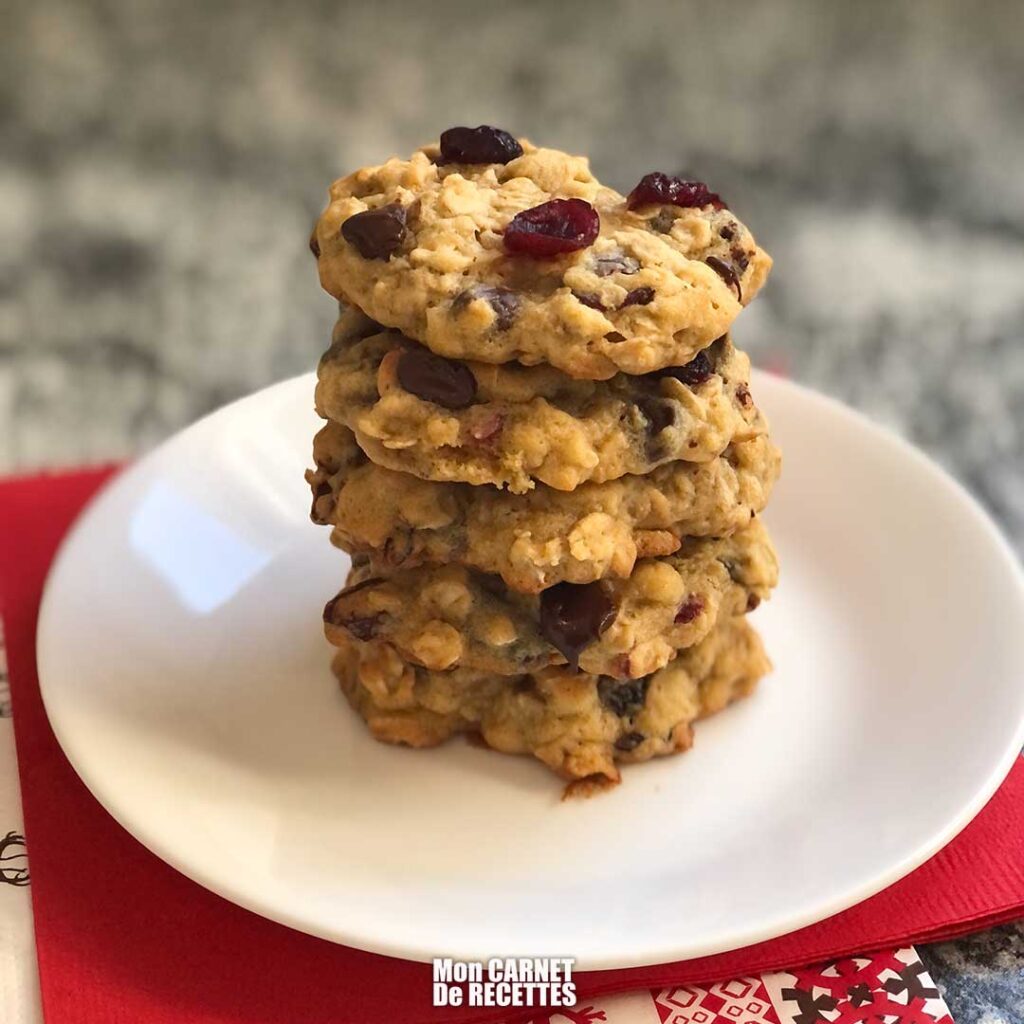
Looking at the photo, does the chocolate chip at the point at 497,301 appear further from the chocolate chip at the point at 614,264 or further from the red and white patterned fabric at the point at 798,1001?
the red and white patterned fabric at the point at 798,1001

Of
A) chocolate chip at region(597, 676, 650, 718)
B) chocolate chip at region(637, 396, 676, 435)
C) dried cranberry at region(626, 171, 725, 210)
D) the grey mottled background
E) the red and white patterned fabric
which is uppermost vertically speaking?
the grey mottled background

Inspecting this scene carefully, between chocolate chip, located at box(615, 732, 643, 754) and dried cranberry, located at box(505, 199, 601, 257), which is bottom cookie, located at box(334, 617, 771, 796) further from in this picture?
dried cranberry, located at box(505, 199, 601, 257)

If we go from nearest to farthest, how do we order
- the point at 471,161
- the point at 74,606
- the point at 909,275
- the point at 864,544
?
1. the point at 471,161
2. the point at 74,606
3. the point at 864,544
4. the point at 909,275

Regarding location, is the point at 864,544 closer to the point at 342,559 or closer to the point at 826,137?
the point at 342,559

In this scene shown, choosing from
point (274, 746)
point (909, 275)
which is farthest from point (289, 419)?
point (909, 275)

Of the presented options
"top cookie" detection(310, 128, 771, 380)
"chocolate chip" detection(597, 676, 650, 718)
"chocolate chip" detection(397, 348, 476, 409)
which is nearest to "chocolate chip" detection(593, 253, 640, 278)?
"top cookie" detection(310, 128, 771, 380)

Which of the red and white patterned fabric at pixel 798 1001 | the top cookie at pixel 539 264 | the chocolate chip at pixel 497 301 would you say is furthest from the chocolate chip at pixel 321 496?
the red and white patterned fabric at pixel 798 1001

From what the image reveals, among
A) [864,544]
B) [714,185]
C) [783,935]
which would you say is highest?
[714,185]
